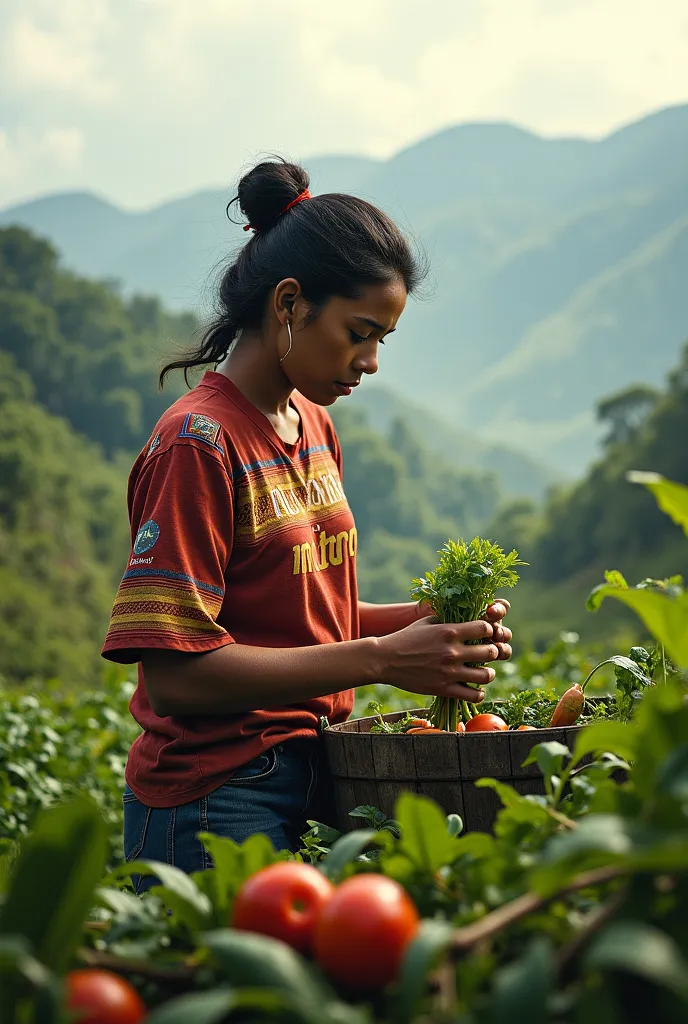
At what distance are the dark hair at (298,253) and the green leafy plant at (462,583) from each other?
0.60 m

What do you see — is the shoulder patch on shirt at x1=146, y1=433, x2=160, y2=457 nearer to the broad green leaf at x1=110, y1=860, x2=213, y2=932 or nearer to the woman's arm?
the woman's arm

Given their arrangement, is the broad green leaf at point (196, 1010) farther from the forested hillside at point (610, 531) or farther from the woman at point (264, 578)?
the forested hillside at point (610, 531)

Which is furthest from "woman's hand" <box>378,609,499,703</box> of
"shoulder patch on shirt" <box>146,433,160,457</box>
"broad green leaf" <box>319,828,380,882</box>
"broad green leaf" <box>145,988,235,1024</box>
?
"broad green leaf" <box>145,988,235,1024</box>

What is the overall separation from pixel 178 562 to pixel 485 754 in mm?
650

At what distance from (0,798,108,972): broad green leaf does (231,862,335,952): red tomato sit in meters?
0.14

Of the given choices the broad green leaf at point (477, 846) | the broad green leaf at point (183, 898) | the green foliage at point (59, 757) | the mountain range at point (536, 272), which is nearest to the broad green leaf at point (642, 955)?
the broad green leaf at point (477, 846)

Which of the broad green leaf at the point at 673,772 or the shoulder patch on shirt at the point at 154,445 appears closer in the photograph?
the broad green leaf at the point at 673,772

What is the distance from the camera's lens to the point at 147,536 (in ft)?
7.12

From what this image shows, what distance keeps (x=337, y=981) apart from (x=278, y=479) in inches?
58.7

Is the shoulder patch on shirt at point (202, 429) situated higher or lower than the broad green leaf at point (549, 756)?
higher

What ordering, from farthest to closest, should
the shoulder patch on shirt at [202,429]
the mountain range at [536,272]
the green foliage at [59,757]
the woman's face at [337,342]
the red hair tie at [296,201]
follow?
the mountain range at [536,272] < the green foliage at [59,757] < the red hair tie at [296,201] < the woman's face at [337,342] < the shoulder patch on shirt at [202,429]

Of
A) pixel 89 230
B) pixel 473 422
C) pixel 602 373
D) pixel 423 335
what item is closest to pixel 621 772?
pixel 602 373

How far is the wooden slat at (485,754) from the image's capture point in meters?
1.91

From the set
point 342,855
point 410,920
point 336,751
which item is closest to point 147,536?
point 336,751
